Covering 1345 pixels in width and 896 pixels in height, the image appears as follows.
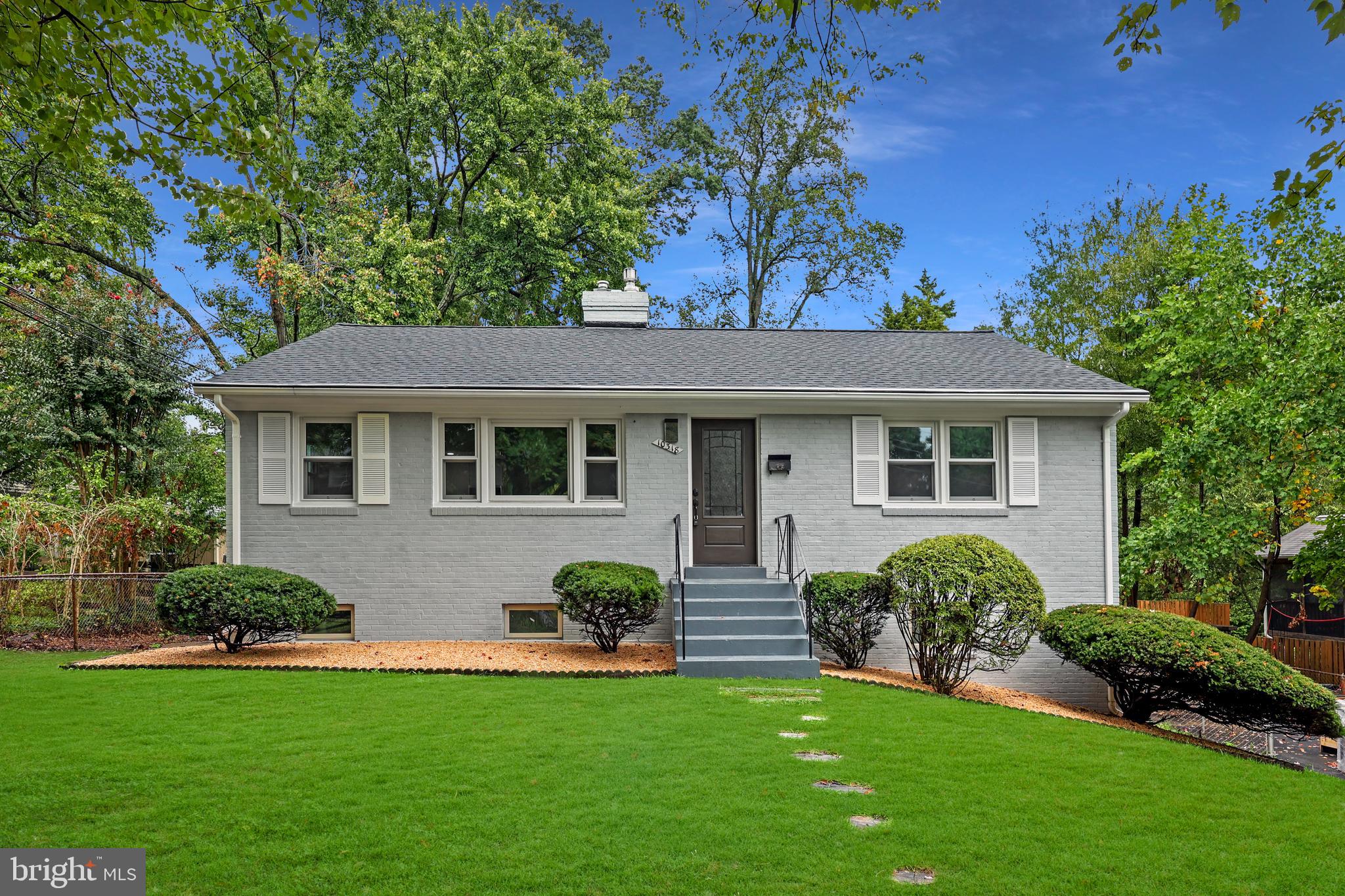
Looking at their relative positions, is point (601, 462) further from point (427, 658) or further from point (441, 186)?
point (441, 186)

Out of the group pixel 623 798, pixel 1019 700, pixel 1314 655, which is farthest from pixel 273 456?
pixel 1314 655

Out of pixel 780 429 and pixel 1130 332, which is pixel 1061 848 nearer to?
pixel 780 429

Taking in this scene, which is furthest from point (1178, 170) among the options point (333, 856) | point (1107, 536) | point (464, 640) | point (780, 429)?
point (333, 856)

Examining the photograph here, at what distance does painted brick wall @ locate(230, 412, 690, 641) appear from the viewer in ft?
36.1

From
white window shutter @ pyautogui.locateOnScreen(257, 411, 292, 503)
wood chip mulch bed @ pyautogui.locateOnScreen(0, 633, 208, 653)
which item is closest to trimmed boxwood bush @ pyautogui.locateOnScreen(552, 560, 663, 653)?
white window shutter @ pyautogui.locateOnScreen(257, 411, 292, 503)

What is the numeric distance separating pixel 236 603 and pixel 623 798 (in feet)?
20.9

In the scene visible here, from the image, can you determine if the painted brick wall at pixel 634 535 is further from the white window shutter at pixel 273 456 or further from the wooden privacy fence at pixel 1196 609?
the wooden privacy fence at pixel 1196 609

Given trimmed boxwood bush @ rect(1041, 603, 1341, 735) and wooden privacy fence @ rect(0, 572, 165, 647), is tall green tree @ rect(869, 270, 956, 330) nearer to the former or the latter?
trimmed boxwood bush @ rect(1041, 603, 1341, 735)

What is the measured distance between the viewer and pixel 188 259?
68.3 feet

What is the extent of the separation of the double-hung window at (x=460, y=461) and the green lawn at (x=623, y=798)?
391 cm

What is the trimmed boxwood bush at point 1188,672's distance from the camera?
814cm

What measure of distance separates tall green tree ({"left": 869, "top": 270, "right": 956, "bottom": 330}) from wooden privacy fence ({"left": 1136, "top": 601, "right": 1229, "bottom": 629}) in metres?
9.97

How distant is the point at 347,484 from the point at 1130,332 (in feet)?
61.9

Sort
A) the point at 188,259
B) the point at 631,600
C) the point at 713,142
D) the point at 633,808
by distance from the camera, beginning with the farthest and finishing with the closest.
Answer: the point at 713,142 → the point at 188,259 → the point at 631,600 → the point at 633,808
